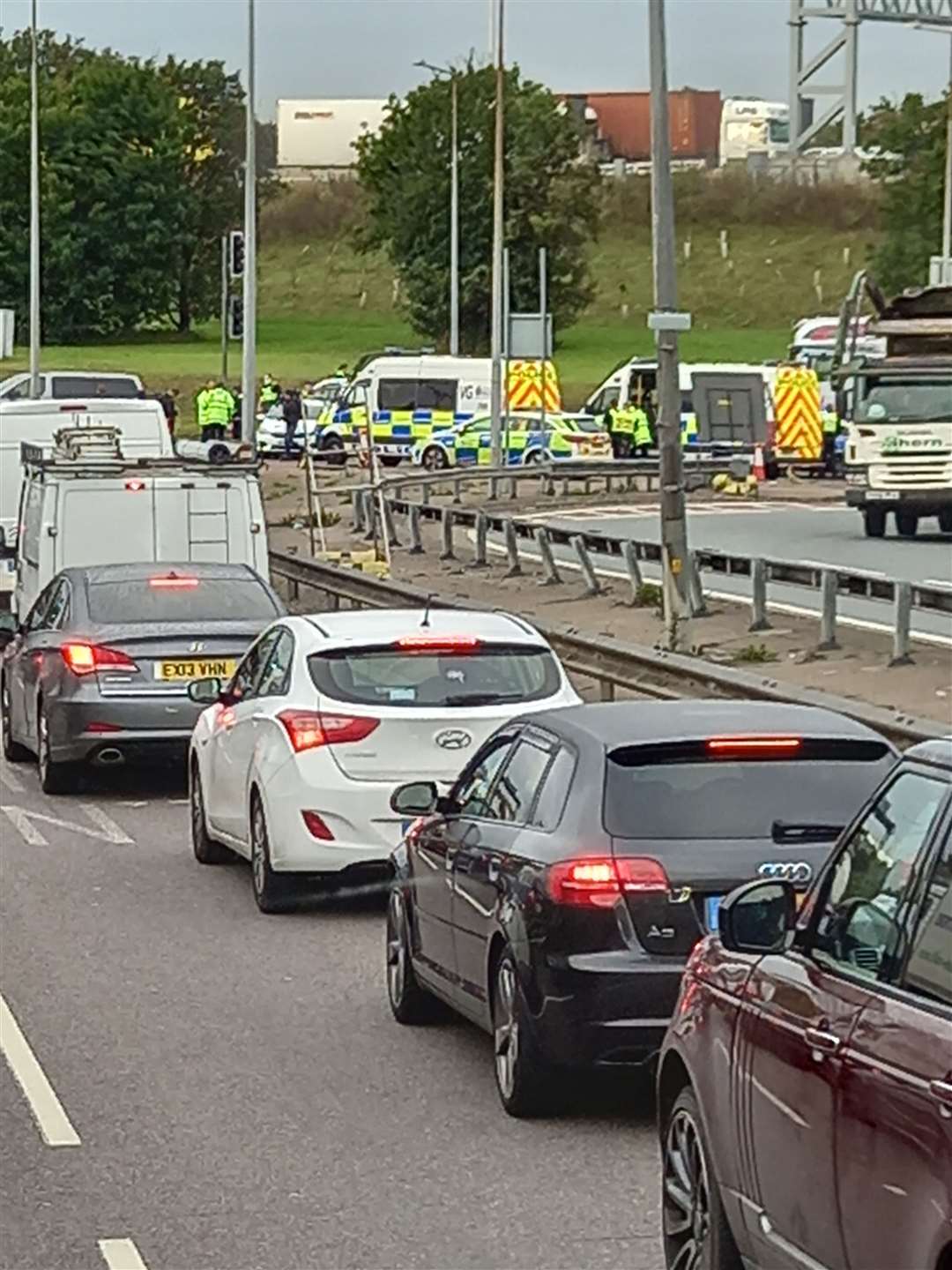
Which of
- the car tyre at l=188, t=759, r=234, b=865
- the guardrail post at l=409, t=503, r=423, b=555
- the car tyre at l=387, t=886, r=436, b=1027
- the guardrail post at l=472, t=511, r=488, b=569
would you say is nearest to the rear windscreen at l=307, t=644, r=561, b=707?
the car tyre at l=188, t=759, r=234, b=865

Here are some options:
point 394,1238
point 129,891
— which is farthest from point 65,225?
point 394,1238

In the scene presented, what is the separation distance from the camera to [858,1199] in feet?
17.8

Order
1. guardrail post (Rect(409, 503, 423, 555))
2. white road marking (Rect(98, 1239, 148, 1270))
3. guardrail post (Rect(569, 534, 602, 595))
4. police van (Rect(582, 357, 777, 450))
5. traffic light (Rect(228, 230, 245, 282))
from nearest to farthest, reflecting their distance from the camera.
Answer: white road marking (Rect(98, 1239, 148, 1270))
guardrail post (Rect(569, 534, 602, 595))
guardrail post (Rect(409, 503, 423, 555))
traffic light (Rect(228, 230, 245, 282))
police van (Rect(582, 357, 777, 450))

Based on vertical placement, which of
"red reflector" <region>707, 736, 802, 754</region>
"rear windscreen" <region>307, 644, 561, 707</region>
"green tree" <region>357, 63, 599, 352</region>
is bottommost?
"rear windscreen" <region>307, 644, 561, 707</region>

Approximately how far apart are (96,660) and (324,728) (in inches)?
199

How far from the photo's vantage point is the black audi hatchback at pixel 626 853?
9047 millimetres

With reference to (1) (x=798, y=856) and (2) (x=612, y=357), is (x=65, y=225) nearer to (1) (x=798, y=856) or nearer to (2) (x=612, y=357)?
(2) (x=612, y=357)

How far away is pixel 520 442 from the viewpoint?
194ft

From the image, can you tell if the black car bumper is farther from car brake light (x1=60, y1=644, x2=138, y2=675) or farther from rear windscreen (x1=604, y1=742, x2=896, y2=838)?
car brake light (x1=60, y1=644, x2=138, y2=675)

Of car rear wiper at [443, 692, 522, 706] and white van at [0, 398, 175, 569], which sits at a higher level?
white van at [0, 398, 175, 569]

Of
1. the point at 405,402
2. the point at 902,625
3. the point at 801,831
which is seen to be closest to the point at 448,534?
the point at 902,625

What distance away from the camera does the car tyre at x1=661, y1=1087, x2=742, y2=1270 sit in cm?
652

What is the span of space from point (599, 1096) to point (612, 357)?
98241mm

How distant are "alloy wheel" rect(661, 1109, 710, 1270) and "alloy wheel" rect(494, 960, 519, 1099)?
91.3 inches
